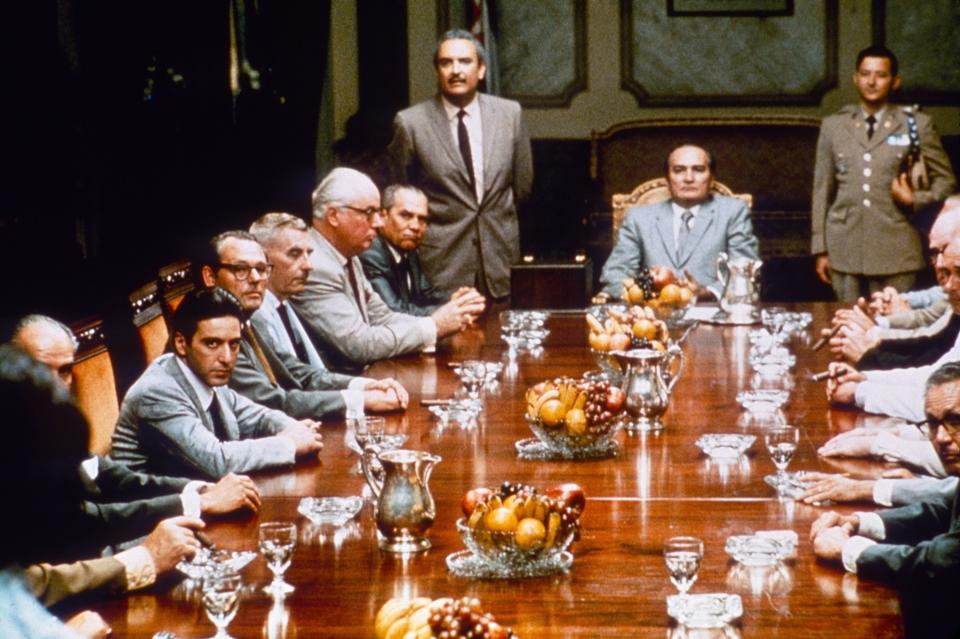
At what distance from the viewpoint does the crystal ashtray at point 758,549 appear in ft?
7.26

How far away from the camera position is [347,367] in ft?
15.1

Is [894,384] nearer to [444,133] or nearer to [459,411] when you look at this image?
[459,411]

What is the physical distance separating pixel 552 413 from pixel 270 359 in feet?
4.04

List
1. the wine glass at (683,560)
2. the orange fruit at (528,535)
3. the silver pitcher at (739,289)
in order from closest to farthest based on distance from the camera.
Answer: the wine glass at (683,560) < the orange fruit at (528,535) < the silver pitcher at (739,289)

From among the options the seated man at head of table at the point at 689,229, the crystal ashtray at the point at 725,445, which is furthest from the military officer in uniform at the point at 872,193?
the crystal ashtray at the point at 725,445

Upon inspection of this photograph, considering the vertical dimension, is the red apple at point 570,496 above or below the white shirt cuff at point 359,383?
below

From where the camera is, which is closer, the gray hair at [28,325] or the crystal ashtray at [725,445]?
the gray hair at [28,325]

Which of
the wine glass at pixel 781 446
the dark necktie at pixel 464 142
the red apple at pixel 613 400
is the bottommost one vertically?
the wine glass at pixel 781 446

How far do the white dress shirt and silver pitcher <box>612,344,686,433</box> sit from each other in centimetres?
296

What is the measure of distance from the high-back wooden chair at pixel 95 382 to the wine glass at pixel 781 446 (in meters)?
1.45

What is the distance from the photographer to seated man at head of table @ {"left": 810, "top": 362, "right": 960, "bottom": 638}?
212 centimetres

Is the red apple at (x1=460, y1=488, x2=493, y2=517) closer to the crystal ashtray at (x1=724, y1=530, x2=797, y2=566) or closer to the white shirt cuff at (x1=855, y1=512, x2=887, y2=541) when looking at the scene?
the crystal ashtray at (x1=724, y1=530, x2=797, y2=566)

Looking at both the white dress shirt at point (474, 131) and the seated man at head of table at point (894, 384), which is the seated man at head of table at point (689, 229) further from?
the seated man at head of table at point (894, 384)

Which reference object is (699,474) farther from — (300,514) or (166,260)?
(166,260)
